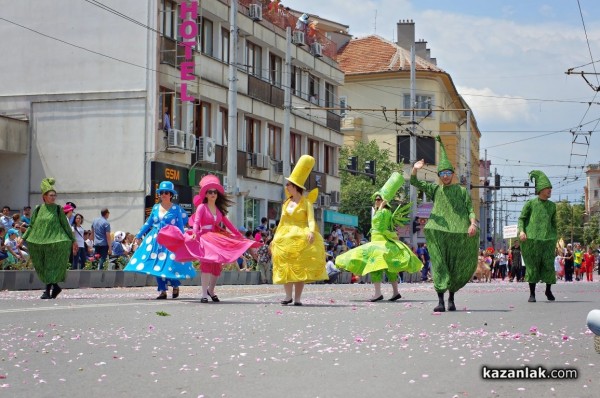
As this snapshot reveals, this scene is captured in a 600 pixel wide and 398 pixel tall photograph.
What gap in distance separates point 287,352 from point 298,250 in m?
7.43

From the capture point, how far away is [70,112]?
41.5 meters

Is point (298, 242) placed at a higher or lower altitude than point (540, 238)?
lower

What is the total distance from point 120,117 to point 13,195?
15.7 feet

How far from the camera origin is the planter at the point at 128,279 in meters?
29.0

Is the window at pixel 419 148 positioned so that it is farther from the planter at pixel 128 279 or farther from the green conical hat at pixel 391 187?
the green conical hat at pixel 391 187

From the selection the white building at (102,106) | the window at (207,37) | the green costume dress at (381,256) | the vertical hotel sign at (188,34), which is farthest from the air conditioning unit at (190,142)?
the green costume dress at (381,256)

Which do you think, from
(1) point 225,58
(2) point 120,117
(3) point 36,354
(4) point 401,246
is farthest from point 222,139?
(3) point 36,354

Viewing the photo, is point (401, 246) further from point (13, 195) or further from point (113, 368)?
point (13, 195)

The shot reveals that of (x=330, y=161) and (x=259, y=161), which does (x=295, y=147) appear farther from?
(x=259, y=161)

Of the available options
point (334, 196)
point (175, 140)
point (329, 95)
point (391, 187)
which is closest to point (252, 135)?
point (175, 140)

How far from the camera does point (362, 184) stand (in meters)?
75.1

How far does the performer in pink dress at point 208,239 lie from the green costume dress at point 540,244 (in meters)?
4.30

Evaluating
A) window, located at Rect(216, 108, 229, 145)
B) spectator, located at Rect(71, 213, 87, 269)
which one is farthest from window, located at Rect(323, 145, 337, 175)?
spectator, located at Rect(71, 213, 87, 269)

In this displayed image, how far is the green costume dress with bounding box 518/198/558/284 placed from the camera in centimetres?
1906
